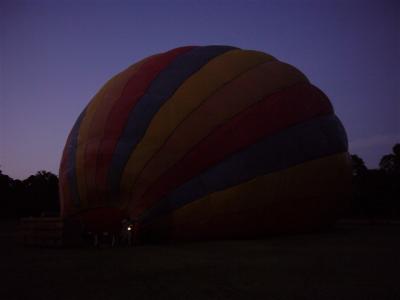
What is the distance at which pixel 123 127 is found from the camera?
9.80 meters

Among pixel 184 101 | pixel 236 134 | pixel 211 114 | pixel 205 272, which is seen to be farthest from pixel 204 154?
pixel 205 272

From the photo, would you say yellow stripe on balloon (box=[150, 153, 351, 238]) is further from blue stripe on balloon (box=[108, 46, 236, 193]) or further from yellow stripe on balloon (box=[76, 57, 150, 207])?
yellow stripe on balloon (box=[76, 57, 150, 207])

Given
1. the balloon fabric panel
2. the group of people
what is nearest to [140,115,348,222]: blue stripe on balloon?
the group of people

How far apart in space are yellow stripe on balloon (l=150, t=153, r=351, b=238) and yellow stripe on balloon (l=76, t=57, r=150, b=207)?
219cm

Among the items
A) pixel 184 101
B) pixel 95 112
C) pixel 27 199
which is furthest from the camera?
pixel 27 199

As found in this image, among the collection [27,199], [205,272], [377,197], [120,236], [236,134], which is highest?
[27,199]

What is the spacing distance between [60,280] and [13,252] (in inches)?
141

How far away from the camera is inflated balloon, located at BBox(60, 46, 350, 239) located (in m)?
9.20

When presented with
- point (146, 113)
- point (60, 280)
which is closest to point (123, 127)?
point (146, 113)

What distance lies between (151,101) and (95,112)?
1797 mm

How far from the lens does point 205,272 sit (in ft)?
19.2

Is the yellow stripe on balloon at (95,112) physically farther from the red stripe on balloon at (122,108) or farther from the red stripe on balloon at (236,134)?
the red stripe on balloon at (236,134)

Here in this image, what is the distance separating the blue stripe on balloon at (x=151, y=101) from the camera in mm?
9398

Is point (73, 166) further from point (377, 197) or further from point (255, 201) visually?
point (377, 197)
